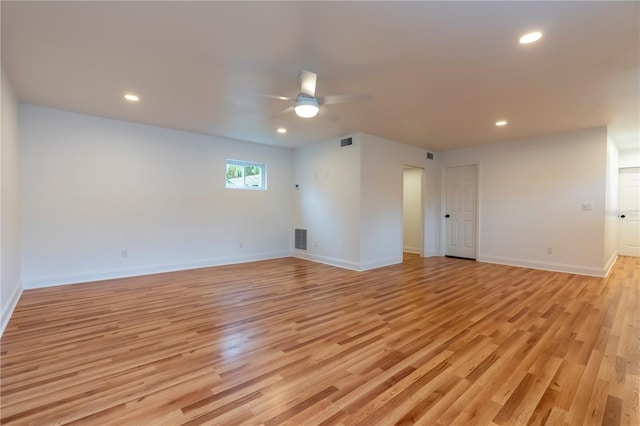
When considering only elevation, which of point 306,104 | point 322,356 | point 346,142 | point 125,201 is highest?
point 346,142

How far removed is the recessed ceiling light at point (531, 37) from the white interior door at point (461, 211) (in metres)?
4.53

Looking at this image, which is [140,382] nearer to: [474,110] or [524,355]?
[524,355]

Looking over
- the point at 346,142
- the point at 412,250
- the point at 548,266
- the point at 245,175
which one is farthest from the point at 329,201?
the point at 548,266

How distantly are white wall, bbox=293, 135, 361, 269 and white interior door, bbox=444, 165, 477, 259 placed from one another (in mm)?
2943

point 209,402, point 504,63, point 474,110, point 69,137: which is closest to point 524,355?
point 209,402

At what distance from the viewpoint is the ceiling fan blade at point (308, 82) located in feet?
9.11

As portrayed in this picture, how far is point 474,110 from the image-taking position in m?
4.08

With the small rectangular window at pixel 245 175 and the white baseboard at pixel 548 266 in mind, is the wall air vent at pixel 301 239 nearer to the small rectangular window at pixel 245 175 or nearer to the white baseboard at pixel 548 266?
the small rectangular window at pixel 245 175

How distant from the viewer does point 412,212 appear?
7801 mm

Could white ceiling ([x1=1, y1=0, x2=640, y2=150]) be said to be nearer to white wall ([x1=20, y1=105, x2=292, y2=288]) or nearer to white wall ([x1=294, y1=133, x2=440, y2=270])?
white wall ([x1=20, y1=105, x2=292, y2=288])

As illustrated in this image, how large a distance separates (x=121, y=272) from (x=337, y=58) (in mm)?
4665

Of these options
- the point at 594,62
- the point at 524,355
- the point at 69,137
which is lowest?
the point at 524,355

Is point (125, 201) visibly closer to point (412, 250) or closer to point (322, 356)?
point (322, 356)

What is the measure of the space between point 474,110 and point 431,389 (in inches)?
145
